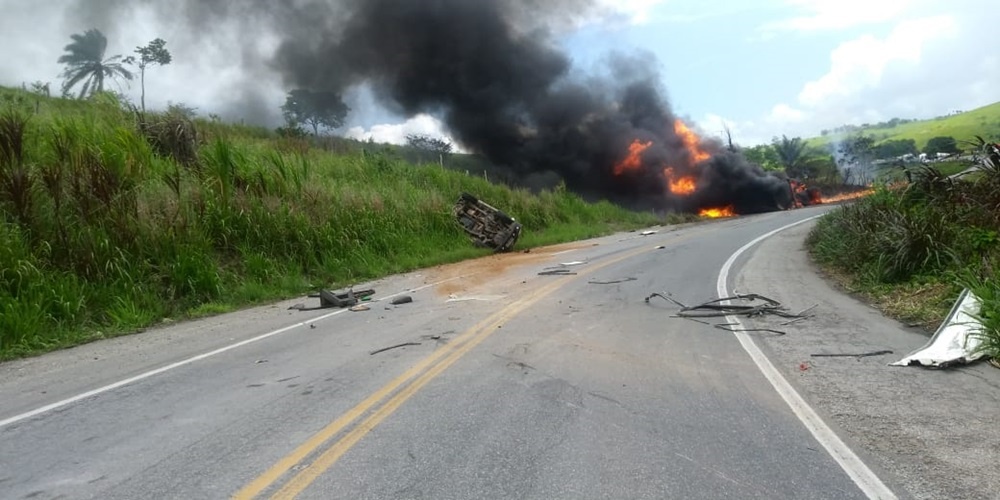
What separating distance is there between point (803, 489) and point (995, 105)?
9277 centimetres

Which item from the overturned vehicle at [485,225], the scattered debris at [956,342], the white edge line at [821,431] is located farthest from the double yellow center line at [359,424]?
the overturned vehicle at [485,225]

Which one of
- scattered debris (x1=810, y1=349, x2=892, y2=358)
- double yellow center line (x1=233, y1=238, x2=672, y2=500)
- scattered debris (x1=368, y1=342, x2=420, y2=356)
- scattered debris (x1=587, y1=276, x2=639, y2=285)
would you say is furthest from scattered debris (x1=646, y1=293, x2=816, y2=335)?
scattered debris (x1=368, y1=342, x2=420, y2=356)

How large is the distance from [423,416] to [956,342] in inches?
208

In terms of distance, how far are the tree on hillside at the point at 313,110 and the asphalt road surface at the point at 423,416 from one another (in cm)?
2857

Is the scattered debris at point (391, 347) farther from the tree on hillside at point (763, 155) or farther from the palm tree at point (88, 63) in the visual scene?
the tree on hillside at point (763, 155)

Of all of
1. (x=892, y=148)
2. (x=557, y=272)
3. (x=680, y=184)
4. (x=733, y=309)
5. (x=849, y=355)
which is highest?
(x=892, y=148)

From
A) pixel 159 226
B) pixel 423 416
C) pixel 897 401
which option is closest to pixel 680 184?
pixel 159 226

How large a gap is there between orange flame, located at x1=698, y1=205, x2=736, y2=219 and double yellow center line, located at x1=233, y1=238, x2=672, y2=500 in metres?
33.9

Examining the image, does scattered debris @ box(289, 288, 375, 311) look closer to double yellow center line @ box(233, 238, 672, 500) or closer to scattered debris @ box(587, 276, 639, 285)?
double yellow center line @ box(233, 238, 672, 500)

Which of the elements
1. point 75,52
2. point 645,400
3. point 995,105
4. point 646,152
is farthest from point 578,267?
point 995,105

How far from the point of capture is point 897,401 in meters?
5.32

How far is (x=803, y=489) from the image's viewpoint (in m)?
3.75

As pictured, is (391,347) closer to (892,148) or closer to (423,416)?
(423,416)

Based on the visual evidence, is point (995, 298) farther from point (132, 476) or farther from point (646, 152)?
point (646, 152)
